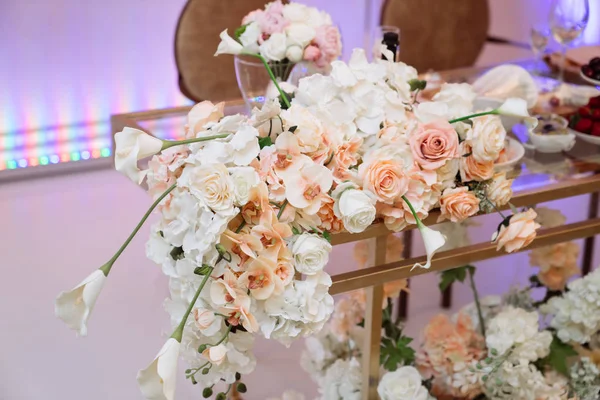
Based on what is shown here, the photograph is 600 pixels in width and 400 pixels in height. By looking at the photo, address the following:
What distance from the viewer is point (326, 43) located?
153cm

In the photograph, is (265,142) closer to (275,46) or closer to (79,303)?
(79,303)

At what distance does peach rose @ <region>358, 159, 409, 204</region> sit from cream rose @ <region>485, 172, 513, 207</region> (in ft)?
0.58

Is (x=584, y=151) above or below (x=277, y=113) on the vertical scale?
below

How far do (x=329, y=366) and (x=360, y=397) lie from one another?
191 millimetres

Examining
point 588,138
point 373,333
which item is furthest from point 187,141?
point 588,138

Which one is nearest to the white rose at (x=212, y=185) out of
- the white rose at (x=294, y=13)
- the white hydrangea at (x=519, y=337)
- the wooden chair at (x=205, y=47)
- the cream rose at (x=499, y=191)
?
the cream rose at (x=499, y=191)

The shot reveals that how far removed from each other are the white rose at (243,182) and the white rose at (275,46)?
0.62 meters

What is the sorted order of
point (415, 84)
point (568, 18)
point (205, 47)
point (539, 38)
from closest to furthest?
1. point (415, 84)
2. point (568, 18)
3. point (539, 38)
4. point (205, 47)

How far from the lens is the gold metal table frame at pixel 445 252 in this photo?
1.20 m

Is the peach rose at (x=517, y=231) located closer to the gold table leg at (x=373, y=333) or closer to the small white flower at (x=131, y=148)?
the gold table leg at (x=373, y=333)

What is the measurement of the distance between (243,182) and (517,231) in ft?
1.44

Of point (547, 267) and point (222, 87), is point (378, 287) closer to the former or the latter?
point (547, 267)

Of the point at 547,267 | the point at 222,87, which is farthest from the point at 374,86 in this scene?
the point at 222,87

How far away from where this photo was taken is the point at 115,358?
6.18 feet
